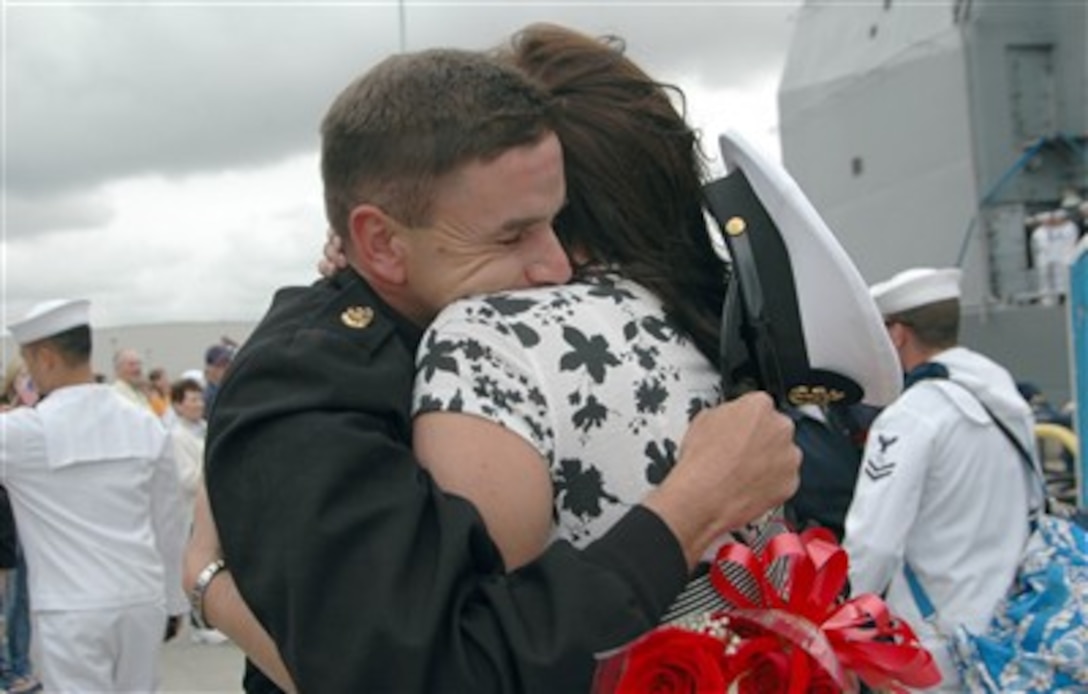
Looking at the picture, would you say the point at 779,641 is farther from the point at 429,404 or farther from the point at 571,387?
the point at 429,404

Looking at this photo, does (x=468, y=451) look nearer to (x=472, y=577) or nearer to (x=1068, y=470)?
(x=472, y=577)

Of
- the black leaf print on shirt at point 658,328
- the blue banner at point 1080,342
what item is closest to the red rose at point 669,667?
the black leaf print on shirt at point 658,328

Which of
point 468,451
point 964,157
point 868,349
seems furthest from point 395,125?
point 964,157

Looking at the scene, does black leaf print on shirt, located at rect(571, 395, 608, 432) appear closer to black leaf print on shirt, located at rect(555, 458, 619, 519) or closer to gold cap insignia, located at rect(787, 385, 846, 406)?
black leaf print on shirt, located at rect(555, 458, 619, 519)

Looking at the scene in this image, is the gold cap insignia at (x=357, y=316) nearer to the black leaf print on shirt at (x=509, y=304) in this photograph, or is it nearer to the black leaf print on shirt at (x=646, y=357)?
the black leaf print on shirt at (x=509, y=304)

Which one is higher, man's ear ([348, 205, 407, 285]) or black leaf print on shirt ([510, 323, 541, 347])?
man's ear ([348, 205, 407, 285])

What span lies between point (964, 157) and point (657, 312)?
50.9 ft

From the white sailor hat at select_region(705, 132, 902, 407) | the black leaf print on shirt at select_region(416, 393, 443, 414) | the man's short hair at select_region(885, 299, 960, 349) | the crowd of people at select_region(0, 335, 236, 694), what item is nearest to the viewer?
the black leaf print on shirt at select_region(416, 393, 443, 414)

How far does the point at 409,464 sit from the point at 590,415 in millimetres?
208

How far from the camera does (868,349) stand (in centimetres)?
154

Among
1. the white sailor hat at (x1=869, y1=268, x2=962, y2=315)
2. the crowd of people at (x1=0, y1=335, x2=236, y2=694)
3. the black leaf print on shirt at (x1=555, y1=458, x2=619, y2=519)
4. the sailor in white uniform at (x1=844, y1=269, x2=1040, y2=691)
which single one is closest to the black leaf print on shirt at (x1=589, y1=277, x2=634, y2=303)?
the black leaf print on shirt at (x1=555, y1=458, x2=619, y2=519)

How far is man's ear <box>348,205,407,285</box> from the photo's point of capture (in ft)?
4.62

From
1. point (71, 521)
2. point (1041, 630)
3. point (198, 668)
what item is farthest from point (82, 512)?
point (1041, 630)

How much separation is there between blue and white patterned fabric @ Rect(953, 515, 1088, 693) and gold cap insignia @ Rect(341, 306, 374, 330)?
2.21m
